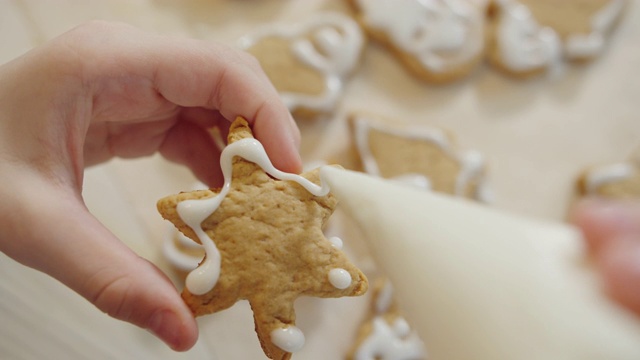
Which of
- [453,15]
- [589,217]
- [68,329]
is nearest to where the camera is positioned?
[589,217]

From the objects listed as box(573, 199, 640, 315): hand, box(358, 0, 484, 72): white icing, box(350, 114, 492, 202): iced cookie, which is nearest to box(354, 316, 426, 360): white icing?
box(350, 114, 492, 202): iced cookie

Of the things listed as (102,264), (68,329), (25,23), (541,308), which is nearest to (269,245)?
(102,264)

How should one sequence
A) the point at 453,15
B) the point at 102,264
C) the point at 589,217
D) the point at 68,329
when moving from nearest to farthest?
the point at 589,217, the point at 102,264, the point at 68,329, the point at 453,15

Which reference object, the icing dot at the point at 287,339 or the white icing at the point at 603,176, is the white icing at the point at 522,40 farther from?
the icing dot at the point at 287,339

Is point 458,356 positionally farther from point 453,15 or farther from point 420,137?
point 453,15

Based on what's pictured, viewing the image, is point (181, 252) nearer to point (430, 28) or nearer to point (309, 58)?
point (309, 58)

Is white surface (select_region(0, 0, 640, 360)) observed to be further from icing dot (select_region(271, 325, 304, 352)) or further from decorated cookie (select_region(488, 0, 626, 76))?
icing dot (select_region(271, 325, 304, 352))
